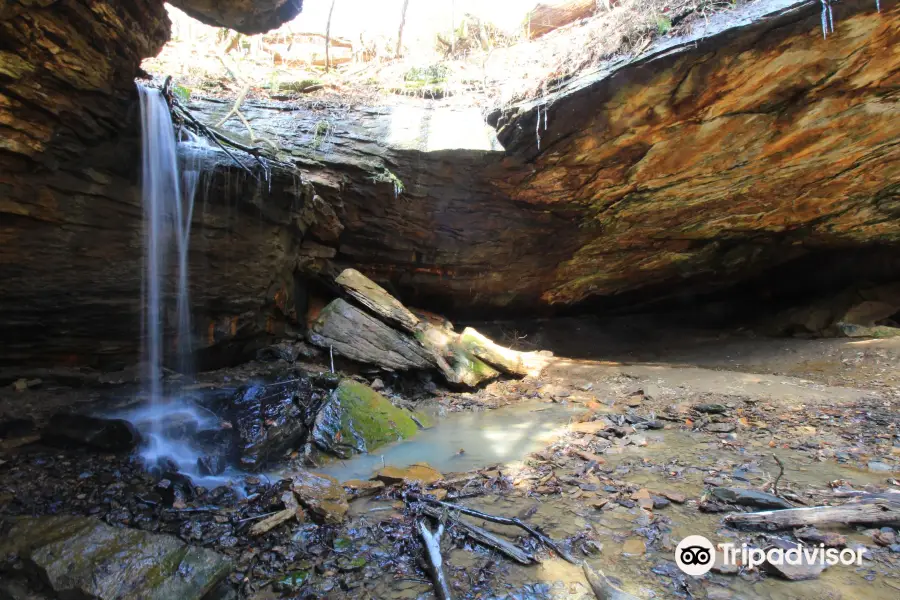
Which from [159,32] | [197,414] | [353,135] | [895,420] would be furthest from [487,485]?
[353,135]

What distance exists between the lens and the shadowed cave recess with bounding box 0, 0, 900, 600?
2.71 meters

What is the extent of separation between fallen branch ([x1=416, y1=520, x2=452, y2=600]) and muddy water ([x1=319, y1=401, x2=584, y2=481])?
1396 millimetres

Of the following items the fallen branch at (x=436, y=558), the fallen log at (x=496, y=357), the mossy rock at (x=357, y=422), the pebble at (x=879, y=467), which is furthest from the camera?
the fallen log at (x=496, y=357)

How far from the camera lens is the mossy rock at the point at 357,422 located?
16.4ft

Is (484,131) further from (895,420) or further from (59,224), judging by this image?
(895,420)

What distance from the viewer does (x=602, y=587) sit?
2.21 metres

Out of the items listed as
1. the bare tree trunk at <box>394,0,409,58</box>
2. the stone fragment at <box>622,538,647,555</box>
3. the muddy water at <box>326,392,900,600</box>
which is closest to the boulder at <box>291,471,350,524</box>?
the muddy water at <box>326,392,900,600</box>

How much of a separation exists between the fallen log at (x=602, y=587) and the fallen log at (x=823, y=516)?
1.13 metres

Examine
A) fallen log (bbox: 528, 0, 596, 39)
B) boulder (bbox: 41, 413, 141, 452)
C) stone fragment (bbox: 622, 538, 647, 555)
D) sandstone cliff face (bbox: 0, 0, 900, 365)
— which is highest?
fallen log (bbox: 528, 0, 596, 39)

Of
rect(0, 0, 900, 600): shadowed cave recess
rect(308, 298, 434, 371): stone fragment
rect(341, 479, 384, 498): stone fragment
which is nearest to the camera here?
rect(0, 0, 900, 600): shadowed cave recess

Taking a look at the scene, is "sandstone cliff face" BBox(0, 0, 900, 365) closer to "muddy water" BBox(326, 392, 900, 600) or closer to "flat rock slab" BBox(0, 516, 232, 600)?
"flat rock slab" BBox(0, 516, 232, 600)

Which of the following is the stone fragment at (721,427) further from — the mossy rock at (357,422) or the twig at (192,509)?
the twig at (192,509)

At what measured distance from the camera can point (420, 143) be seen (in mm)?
8031

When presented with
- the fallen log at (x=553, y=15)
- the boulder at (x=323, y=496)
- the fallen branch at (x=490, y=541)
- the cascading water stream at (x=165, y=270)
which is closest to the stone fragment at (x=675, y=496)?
the fallen branch at (x=490, y=541)
